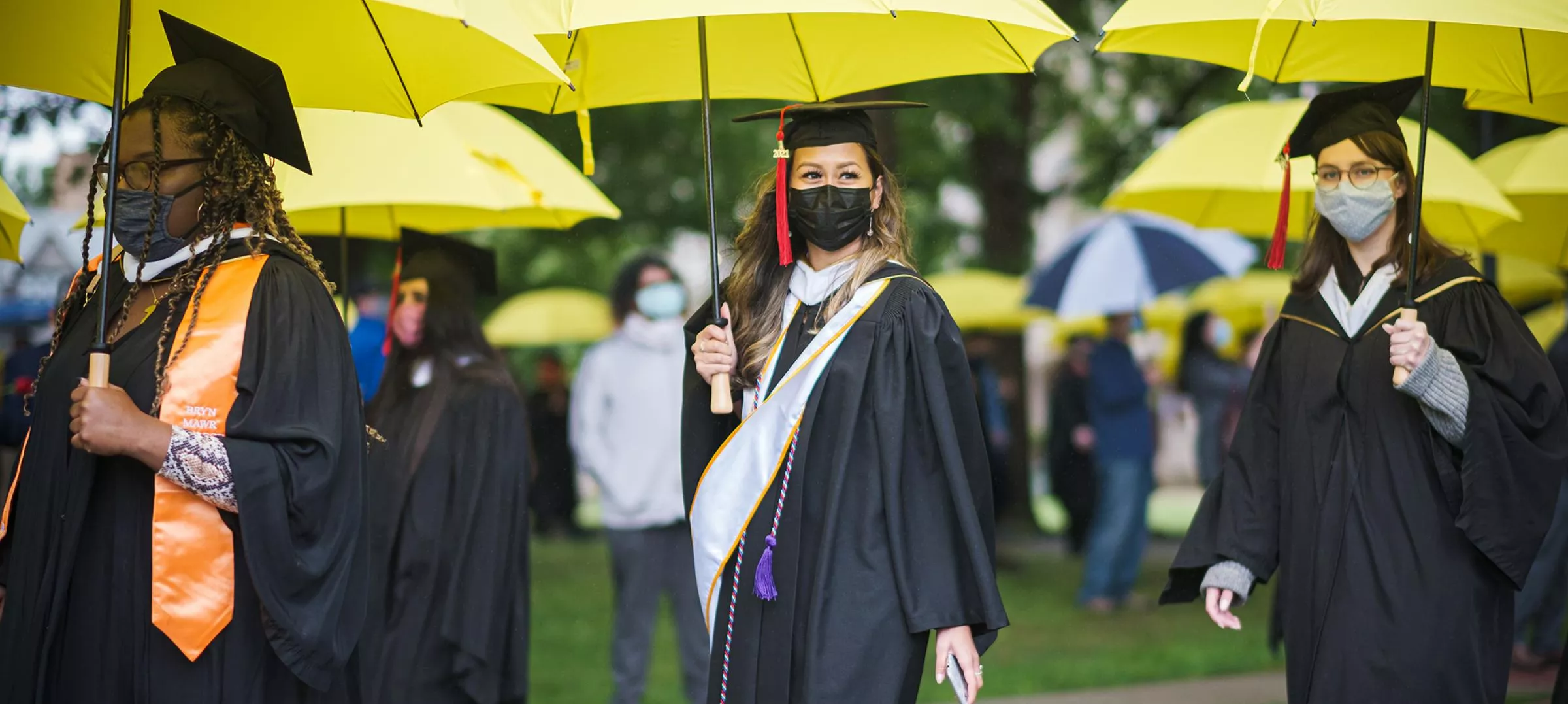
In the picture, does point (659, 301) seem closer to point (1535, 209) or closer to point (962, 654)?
point (1535, 209)

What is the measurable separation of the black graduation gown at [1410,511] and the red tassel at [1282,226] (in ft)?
0.94

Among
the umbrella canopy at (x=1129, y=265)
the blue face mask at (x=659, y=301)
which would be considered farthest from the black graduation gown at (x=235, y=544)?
the umbrella canopy at (x=1129, y=265)

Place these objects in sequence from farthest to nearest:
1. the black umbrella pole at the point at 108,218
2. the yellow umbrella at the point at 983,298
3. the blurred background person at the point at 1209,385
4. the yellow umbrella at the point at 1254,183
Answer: the blurred background person at the point at 1209,385 → the yellow umbrella at the point at 983,298 → the yellow umbrella at the point at 1254,183 → the black umbrella pole at the point at 108,218

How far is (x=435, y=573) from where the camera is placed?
20.0 ft

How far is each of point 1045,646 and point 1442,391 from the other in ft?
18.7

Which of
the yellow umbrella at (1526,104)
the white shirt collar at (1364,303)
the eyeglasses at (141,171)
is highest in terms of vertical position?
the yellow umbrella at (1526,104)

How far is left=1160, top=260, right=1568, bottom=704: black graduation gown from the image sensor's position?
4.37 metres

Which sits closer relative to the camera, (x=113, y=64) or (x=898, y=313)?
(x=898, y=313)

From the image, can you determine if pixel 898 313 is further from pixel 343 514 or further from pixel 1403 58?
pixel 1403 58

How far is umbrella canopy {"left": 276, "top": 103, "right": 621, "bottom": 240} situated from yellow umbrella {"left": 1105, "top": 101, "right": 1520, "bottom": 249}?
2805 mm

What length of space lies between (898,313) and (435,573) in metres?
2.77

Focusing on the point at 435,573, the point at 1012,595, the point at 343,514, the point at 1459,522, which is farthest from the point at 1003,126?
the point at 343,514

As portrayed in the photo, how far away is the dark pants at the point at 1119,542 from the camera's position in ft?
37.9

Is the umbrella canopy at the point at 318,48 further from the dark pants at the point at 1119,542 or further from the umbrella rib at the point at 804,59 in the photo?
the dark pants at the point at 1119,542
